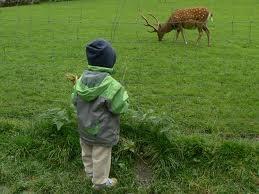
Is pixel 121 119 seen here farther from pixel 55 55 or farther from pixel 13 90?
pixel 55 55

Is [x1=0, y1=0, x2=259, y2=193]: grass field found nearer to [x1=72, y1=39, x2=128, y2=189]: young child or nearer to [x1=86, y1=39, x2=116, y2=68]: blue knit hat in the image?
[x1=72, y1=39, x2=128, y2=189]: young child

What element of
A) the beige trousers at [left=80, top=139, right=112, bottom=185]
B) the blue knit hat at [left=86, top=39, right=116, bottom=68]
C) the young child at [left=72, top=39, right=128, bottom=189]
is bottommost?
the beige trousers at [left=80, top=139, right=112, bottom=185]

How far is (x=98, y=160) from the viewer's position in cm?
447

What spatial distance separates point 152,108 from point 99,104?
2.78 meters

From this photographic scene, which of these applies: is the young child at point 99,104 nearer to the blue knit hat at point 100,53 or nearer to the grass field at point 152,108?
the blue knit hat at point 100,53

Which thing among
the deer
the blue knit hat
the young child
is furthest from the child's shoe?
the deer

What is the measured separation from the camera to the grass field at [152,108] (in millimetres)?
4750

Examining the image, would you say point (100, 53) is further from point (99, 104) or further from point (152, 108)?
point (152, 108)

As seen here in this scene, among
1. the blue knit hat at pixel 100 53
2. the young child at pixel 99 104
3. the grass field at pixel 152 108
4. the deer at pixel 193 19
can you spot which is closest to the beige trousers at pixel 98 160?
the young child at pixel 99 104

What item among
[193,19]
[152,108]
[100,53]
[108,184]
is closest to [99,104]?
[100,53]

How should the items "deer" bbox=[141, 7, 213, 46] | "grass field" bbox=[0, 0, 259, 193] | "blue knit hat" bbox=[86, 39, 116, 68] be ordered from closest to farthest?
"blue knit hat" bbox=[86, 39, 116, 68], "grass field" bbox=[0, 0, 259, 193], "deer" bbox=[141, 7, 213, 46]

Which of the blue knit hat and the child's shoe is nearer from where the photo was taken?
the blue knit hat

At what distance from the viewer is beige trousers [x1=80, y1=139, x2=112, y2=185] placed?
14.6 feet

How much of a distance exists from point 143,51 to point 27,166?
24.8 ft
